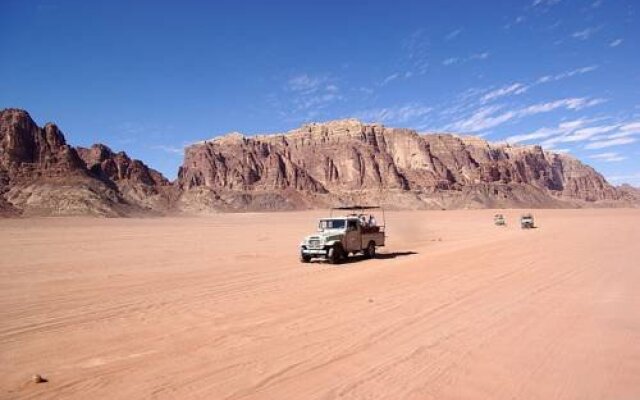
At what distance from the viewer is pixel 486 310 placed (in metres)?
10.1

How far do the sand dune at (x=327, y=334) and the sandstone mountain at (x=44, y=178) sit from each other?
8196 cm

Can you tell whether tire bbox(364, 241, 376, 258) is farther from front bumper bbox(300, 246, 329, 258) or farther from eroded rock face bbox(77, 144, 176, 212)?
eroded rock face bbox(77, 144, 176, 212)

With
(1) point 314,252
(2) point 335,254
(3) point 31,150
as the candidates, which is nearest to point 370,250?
(2) point 335,254

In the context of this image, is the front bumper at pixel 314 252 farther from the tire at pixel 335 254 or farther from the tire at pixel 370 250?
the tire at pixel 370 250

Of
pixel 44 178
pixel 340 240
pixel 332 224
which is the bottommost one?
pixel 340 240

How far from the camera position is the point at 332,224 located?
880 inches

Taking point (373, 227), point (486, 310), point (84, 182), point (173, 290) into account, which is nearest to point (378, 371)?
point (486, 310)

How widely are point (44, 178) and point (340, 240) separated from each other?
328 ft

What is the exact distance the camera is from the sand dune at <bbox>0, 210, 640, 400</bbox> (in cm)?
602

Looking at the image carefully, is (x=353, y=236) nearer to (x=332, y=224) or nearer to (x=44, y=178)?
(x=332, y=224)

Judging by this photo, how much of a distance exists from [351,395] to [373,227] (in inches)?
716

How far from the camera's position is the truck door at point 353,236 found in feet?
71.1

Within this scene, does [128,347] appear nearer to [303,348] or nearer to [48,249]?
[303,348]

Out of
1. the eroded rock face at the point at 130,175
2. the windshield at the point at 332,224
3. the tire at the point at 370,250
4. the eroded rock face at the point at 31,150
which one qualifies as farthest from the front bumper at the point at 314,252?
the eroded rock face at the point at 130,175
